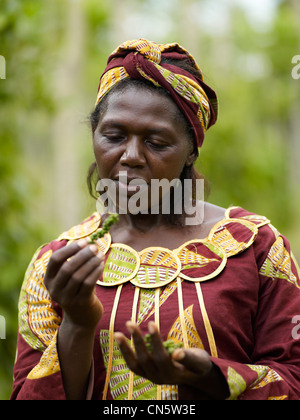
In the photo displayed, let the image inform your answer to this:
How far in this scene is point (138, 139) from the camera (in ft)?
7.07

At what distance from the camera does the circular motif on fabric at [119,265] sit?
2223mm

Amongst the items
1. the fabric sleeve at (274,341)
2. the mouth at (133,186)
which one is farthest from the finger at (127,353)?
the mouth at (133,186)

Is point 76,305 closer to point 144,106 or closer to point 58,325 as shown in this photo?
point 58,325

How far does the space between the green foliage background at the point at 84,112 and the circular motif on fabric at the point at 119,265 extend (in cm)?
52

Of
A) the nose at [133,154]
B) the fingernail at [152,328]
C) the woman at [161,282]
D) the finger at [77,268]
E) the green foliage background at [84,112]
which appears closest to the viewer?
the fingernail at [152,328]

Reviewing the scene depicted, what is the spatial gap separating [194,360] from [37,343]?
69 cm

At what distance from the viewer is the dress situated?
204cm

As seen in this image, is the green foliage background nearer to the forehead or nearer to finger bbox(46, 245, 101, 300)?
the forehead

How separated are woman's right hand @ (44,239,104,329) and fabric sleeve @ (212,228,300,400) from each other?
443mm

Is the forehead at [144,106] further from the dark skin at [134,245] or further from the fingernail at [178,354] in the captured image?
the fingernail at [178,354]

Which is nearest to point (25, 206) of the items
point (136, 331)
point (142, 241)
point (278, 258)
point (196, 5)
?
point (142, 241)

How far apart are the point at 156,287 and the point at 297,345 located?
20.5 inches
